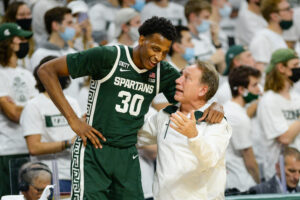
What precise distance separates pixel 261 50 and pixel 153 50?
454 cm

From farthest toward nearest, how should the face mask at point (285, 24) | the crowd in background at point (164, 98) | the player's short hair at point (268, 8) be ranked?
the face mask at point (285, 24)
the player's short hair at point (268, 8)
the crowd in background at point (164, 98)

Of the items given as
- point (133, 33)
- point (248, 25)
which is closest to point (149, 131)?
point (133, 33)

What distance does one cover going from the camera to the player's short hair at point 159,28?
4121mm

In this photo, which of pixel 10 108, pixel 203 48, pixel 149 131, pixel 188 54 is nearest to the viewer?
pixel 149 131

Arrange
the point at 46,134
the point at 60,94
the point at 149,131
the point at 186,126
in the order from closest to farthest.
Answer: the point at 186,126, the point at 60,94, the point at 149,131, the point at 46,134

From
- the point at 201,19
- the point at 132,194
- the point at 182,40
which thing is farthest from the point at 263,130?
the point at 132,194

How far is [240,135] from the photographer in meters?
6.27

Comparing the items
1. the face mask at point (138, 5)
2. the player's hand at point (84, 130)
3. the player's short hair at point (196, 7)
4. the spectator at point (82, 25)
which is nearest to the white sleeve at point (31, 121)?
the player's hand at point (84, 130)

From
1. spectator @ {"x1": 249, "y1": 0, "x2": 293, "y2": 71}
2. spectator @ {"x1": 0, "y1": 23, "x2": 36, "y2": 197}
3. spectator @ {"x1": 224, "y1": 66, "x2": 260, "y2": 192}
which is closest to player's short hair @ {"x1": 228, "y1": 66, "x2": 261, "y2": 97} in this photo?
spectator @ {"x1": 224, "y1": 66, "x2": 260, "y2": 192}

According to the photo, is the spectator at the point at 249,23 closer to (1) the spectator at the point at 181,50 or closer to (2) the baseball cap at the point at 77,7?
(1) the spectator at the point at 181,50

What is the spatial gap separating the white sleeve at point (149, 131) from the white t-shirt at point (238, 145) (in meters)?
1.85

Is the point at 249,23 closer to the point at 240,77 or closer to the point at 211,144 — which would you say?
the point at 240,77

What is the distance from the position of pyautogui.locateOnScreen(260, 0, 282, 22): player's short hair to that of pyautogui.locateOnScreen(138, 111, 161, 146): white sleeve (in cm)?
455

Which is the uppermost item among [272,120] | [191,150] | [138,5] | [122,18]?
[138,5]
